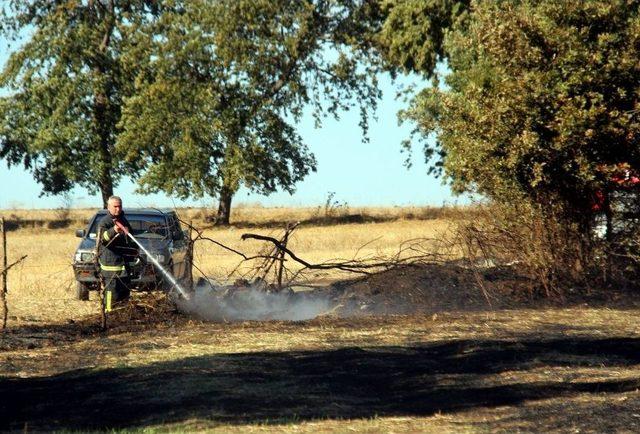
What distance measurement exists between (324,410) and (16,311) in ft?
32.7

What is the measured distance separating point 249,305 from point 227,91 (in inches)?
1319

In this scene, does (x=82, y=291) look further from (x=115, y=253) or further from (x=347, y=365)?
(x=347, y=365)

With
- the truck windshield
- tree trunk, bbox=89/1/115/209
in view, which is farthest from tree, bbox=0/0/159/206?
the truck windshield

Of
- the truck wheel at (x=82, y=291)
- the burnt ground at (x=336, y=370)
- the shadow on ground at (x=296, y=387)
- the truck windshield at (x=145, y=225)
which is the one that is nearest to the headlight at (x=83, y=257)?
the truck windshield at (x=145, y=225)

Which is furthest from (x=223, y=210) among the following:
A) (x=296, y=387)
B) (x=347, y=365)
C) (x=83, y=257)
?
(x=296, y=387)

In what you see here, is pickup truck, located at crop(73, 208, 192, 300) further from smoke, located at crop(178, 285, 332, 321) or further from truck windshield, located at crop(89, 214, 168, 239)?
smoke, located at crop(178, 285, 332, 321)

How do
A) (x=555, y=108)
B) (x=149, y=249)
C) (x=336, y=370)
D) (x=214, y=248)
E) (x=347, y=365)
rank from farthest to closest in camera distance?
(x=214, y=248), (x=555, y=108), (x=149, y=249), (x=347, y=365), (x=336, y=370)

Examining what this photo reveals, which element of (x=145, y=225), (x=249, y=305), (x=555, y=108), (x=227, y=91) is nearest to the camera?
(x=249, y=305)

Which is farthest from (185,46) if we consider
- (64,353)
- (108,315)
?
(64,353)

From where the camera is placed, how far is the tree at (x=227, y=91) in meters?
48.0

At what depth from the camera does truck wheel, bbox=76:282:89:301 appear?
1972 centimetres

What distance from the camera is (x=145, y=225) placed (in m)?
19.9

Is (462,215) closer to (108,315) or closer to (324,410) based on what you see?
(108,315)

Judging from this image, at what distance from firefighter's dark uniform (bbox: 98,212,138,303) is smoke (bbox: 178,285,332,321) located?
1366 mm
